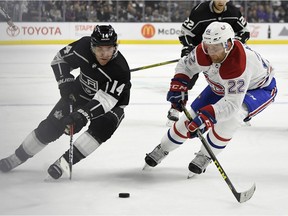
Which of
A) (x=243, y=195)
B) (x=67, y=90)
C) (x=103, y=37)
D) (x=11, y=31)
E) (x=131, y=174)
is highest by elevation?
(x=11, y=31)

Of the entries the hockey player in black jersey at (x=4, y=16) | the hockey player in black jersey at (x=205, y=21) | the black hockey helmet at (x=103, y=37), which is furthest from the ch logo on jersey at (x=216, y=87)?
the hockey player in black jersey at (x=205, y=21)

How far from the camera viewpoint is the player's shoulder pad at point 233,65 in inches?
125

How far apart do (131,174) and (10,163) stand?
25.5 inches

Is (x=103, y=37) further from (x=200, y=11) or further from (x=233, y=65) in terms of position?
(x=200, y=11)

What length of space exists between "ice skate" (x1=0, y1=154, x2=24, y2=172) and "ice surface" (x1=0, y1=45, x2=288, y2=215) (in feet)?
0.14

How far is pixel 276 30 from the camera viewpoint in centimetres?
1460

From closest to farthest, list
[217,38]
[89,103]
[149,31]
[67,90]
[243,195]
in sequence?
[243,195] < [217,38] < [89,103] < [67,90] < [149,31]

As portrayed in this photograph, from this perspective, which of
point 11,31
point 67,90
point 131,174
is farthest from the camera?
point 131,174

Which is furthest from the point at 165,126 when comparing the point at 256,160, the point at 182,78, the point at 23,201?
the point at 23,201

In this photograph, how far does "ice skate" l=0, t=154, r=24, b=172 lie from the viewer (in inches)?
124

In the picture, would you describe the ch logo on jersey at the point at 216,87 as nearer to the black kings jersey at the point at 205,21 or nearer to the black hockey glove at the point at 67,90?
the black hockey glove at the point at 67,90

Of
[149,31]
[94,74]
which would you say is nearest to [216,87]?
[94,74]

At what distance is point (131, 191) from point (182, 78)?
0.68 metres

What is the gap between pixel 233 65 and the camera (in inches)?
126
